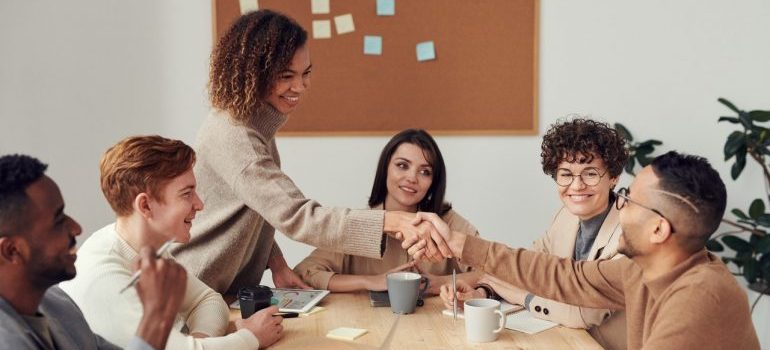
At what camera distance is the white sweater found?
1493 millimetres

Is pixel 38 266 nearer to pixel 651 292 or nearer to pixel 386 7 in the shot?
pixel 651 292

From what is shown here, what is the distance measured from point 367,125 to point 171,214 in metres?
1.92

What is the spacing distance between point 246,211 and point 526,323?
0.79m

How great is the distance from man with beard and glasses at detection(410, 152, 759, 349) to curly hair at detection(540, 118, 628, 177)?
0.54 meters

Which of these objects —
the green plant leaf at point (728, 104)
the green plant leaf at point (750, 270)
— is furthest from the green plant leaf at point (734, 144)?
the green plant leaf at point (750, 270)

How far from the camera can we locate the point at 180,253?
2014 millimetres

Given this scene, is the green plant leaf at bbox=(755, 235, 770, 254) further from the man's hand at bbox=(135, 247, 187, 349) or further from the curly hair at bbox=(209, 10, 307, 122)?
the man's hand at bbox=(135, 247, 187, 349)

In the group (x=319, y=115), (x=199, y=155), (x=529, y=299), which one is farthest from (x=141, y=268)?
(x=319, y=115)

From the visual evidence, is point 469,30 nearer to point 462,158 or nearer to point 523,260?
point 462,158

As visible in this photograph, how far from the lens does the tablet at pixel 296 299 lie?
1.92 metres

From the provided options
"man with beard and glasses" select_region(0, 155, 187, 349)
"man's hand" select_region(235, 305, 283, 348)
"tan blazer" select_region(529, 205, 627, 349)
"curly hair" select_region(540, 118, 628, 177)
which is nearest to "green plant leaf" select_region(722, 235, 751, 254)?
"curly hair" select_region(540, 118, 628, 177)

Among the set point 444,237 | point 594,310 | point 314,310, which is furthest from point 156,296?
point 594,310

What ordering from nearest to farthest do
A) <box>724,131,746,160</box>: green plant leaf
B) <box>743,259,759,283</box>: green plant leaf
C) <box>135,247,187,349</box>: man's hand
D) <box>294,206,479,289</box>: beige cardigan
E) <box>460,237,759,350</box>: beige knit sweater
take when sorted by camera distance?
1. <box>135,247,187,349</box>: man's hand
2. <box>460,237,759,350</box>: beige knit sweater
3. <box>294,206,479,289</box>: beige cardigan
4. <box>724,131,746,160</box>: green plant leaf
5. <box>743,259,759,283</box>: green plant leaf

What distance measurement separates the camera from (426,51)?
3.49 meters
